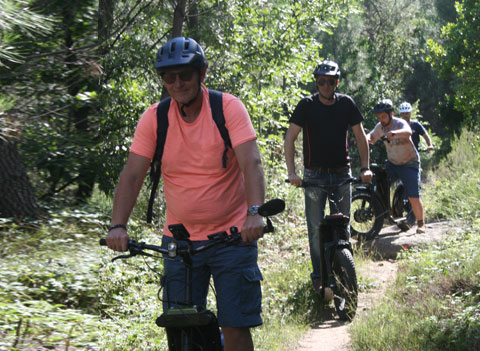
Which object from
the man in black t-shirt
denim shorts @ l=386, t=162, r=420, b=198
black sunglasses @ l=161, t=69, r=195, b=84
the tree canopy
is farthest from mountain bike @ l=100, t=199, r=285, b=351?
denim shorts @ l=386, t=162, r=420, b=198

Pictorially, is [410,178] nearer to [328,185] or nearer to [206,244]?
[328,185]

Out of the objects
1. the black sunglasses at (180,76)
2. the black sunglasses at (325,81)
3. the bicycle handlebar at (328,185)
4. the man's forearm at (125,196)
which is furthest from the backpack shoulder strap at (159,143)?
the black sunglasses at (325,81)

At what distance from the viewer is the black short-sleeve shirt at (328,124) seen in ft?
21.6

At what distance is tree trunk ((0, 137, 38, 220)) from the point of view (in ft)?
24.9

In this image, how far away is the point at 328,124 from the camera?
6.59 metres

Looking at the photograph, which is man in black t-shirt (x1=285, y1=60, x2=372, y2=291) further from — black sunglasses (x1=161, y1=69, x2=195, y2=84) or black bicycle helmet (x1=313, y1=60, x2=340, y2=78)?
black sunglasses (x1=161, y1=69, x2=195, y2=84)

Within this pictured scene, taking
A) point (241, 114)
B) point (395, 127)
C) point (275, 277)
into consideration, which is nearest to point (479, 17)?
point (395, 127)

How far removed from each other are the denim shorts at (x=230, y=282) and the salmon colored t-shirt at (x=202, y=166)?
144 millimetres

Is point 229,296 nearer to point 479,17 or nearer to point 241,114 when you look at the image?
point 241,114

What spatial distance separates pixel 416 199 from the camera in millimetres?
10344

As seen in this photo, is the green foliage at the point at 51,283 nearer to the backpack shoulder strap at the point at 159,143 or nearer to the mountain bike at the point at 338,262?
the backpack shoulder strap at the point at 159,143

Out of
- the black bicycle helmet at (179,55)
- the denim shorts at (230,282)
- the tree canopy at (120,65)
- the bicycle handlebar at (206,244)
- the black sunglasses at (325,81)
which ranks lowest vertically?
the denim shorts at (230,282)

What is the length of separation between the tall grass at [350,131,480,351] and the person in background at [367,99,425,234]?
3.34ft

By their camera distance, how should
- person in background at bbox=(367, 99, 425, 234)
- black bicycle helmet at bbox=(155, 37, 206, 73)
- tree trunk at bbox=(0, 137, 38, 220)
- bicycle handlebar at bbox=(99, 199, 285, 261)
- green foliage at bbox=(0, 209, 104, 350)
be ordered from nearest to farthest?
1. bicycle handlebar at bbox=(99, 199, 285, 261)
2. black bicycle helmet at bbox=(155, 37, 206, 73)
3. green foliage at bbox=(0, 209, 104, 350)
4. tree trunk at bbox=(0, 137, 38, 220)
5. person in background at bbox=(367, 99, 425, 234)
